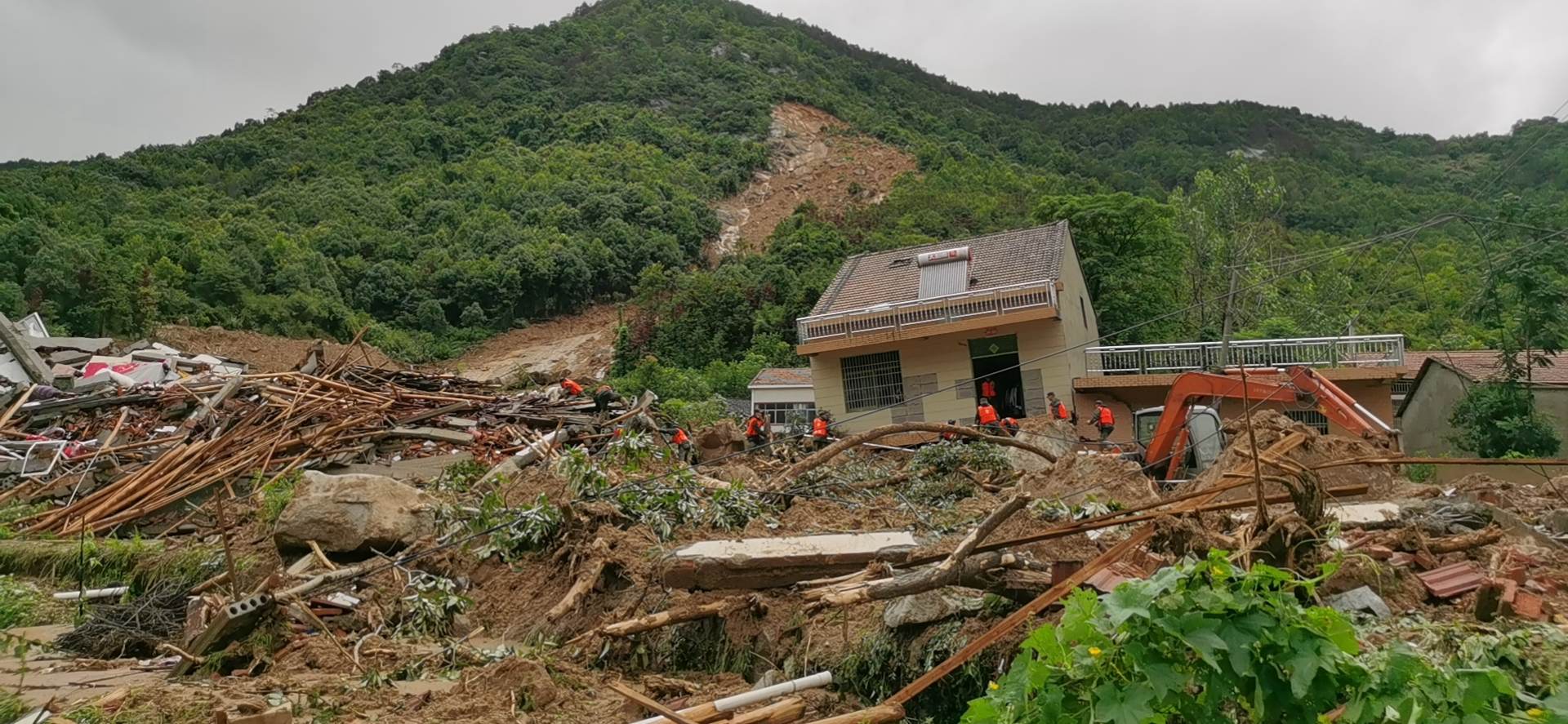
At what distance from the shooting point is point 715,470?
11.3 m

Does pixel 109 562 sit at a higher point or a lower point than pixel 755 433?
higher

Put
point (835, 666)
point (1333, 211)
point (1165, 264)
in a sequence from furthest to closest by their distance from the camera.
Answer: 1. point (1333, 211)
2. point (1165, 264)
3. point (835, 666)

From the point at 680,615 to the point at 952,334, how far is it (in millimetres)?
17404

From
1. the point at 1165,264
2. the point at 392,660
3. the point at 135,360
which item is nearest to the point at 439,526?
the point at 392,660

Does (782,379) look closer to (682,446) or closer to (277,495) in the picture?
(682,446)

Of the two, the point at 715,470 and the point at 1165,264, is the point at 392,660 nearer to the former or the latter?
the point at 715,470

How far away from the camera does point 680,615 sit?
6.02 meters

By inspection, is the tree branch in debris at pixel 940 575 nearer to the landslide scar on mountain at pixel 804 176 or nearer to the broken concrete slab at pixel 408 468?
the broken concrete slab at pixel 408 468

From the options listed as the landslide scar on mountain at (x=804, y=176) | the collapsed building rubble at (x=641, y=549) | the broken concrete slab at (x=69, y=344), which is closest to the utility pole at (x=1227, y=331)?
the collapsed building rubble at (x=641, y=549)

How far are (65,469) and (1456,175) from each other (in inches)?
2294

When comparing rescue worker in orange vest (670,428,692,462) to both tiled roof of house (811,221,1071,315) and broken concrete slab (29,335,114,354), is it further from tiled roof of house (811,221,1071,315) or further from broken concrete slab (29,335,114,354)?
tiled roof of house (811,221,1071,315)

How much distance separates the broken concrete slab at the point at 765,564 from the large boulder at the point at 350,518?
11.4 feet

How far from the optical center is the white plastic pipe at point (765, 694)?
14.0ft

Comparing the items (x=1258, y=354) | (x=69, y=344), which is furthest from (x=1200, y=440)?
(x=69, y=344)
